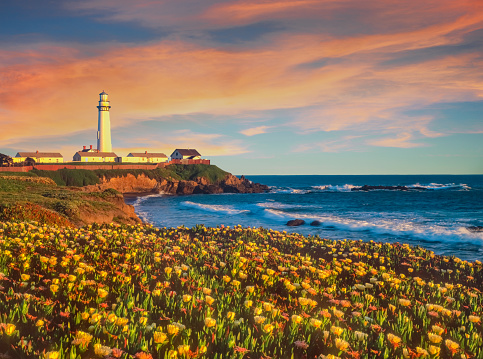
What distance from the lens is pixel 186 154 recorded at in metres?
119

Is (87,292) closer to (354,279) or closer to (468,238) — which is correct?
(354,279)

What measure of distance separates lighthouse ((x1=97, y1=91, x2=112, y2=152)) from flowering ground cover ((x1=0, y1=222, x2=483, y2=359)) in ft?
295

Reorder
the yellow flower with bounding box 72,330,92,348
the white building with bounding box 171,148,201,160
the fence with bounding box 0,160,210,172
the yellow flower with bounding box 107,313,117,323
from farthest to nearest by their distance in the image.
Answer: the white building with bounding box 171,148,201,160 < the fence with bounding box 0,160,210,172 < the yellow flower with bounding box 107,313,117,323 < the yellow flower with bounding box 72,330,92,348

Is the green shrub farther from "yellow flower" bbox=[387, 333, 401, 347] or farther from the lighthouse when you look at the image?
"yellow flower" bbox=[387, 333, 401, 347]

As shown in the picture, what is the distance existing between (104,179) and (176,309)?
7825 centimetres

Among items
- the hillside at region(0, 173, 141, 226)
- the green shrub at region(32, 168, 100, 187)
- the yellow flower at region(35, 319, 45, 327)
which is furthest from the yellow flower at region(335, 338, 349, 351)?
the green shrub at region(32, 168, 100, 187)

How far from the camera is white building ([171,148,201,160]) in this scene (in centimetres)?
11869

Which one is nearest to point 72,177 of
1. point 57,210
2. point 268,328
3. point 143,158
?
point 143,158

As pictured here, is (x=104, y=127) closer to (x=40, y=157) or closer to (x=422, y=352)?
(x=40, y=157)

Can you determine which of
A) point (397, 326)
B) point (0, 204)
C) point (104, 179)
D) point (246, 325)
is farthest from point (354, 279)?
point (104, 179)

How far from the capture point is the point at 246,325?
3.81m

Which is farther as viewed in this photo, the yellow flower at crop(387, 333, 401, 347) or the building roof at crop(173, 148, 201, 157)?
the building roof at crop(173, 148, 201, 157)

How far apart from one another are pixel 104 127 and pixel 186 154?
3258 cm

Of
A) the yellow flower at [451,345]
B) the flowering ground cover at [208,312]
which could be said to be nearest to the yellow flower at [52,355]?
the flowering ground cover at [208,312]
